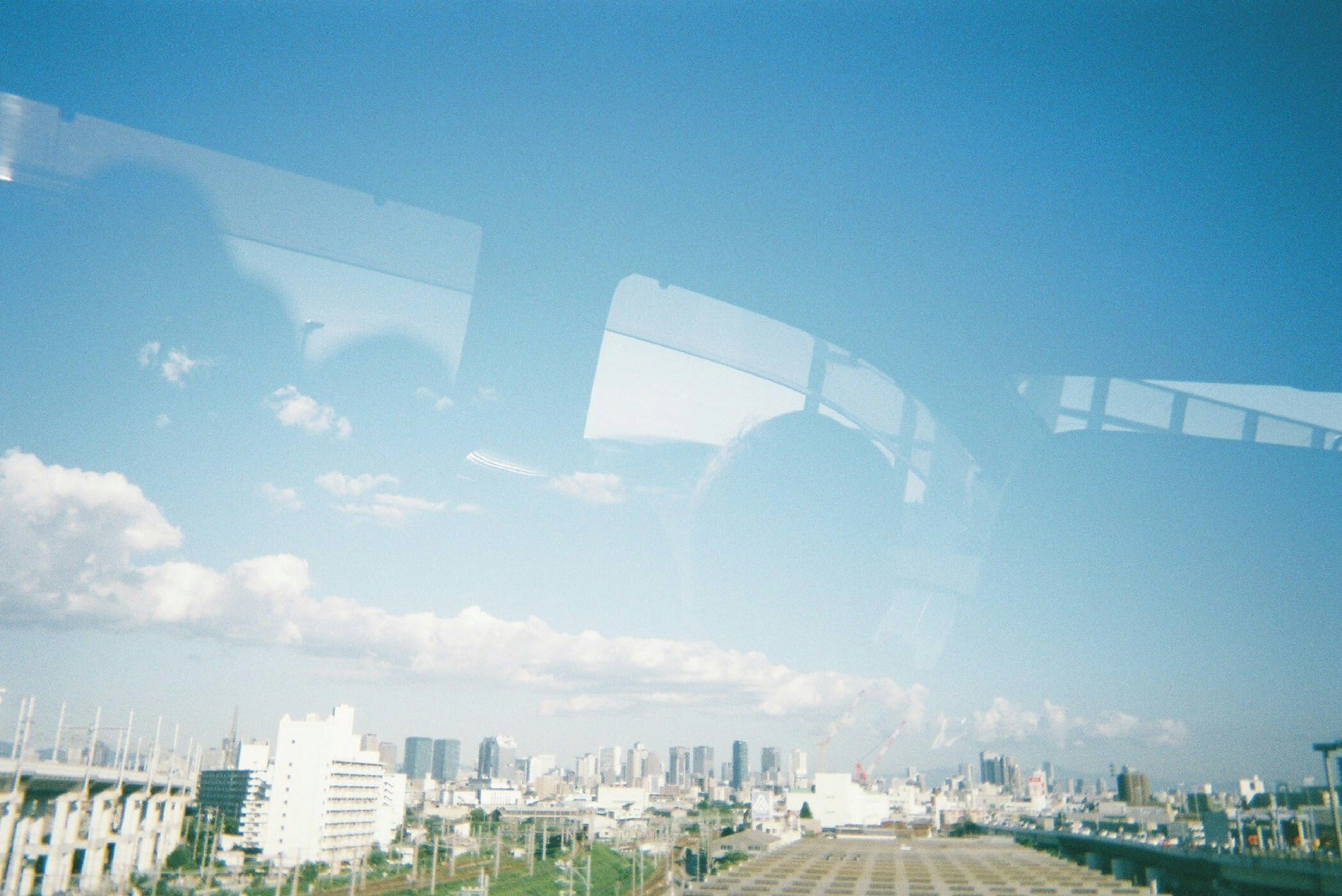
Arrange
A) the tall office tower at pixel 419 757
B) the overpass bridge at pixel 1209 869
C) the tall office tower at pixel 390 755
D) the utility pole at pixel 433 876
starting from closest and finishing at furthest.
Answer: the overpass bridge at pixel 1209 869 → the utility pole at pixel 433 876 → the tall office tower at pixel 390 755 → the tall office tower at pixel 419 757

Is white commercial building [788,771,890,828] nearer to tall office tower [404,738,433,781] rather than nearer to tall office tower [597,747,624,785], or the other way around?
tall office tower [404,738,433,781]

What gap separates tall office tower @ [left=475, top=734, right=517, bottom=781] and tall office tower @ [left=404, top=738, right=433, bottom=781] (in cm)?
571

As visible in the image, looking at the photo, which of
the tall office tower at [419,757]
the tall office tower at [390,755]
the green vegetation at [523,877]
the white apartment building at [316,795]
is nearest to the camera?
the green vegetation at [523,877]

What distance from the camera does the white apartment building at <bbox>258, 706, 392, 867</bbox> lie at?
13.7 m

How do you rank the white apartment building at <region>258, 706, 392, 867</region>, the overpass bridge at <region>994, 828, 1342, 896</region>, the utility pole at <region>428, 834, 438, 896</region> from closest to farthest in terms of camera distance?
the overpass bridge at <region>994, 828, 1342, 896</region> < the utility pole at <region>428, 834, 438, 896</region> < the white apartment building at <region>258, 706, 392, 867</region>

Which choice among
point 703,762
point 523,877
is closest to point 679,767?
point 703,762

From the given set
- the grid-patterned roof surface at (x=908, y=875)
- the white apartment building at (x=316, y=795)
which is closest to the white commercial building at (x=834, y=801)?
the grid-patterned roof surface at (x=908, y=875)

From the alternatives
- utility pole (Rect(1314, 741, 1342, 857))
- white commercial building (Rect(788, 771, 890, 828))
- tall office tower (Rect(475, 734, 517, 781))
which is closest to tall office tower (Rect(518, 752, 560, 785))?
tall office tower (Rect(475, 734, 517, 781))

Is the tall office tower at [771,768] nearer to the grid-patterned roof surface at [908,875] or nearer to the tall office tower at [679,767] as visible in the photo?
the tall office tower at [679,767]

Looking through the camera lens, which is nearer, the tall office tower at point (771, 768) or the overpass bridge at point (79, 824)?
the overpass bridge at point (79, 824)

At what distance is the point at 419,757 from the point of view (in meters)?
35.2

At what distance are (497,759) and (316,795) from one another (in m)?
30.7

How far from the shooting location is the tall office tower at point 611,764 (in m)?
48.4

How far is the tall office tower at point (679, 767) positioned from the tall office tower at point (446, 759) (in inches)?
591
